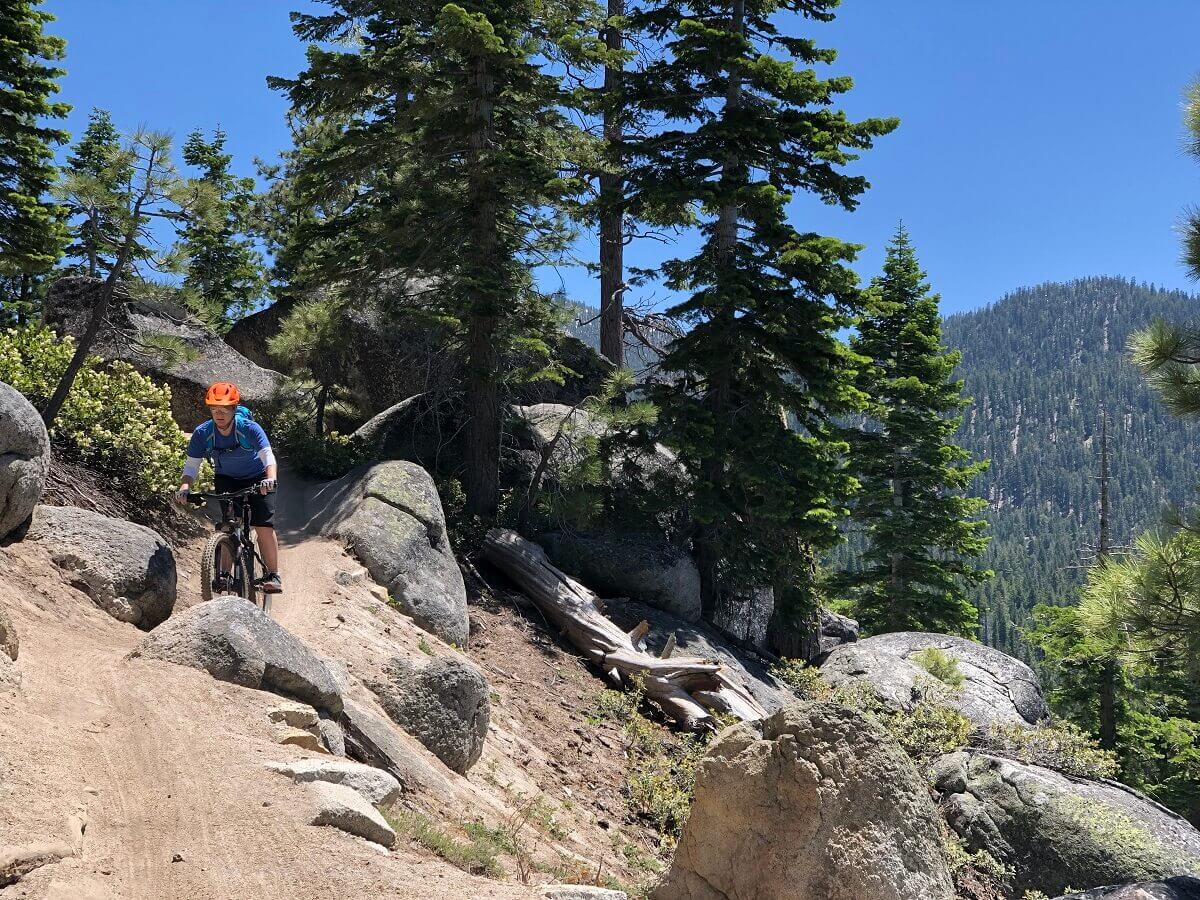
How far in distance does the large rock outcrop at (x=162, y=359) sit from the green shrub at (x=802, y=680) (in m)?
10.2

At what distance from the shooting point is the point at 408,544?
1184 cm

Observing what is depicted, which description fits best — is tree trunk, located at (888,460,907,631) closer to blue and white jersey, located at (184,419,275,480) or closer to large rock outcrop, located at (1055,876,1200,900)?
large rock outcrop, located at (1055,876,1200,900)

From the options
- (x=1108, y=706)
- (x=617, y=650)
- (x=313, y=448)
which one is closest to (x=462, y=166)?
(x=313, y=448)

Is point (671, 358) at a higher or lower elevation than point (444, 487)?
higher

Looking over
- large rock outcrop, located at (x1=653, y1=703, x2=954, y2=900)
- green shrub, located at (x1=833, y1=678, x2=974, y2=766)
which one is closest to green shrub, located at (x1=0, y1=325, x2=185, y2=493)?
large rock outcrop, located at (x1=653, y1=703, x2=954, y2=900)

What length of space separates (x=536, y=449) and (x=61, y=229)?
49.4 feet

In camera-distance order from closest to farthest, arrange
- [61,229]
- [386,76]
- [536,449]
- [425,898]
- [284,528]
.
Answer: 1. [425,898]
2. [284,528]
3. [386,76]
4. [536,449]
5. [61,229]

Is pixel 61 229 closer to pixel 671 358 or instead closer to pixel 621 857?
pixel 671 358

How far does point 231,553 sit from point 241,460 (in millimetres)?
835

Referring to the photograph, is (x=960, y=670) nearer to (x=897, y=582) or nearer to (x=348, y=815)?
(x=897, y=582)

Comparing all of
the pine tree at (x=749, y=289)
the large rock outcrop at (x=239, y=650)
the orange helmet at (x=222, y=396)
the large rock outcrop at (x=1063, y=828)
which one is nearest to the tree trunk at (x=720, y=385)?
the pine tree at (x=749, y=289)

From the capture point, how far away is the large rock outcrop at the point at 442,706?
27.6 ft

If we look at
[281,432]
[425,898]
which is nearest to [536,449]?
[281,432]

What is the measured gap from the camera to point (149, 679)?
6.00 meters
